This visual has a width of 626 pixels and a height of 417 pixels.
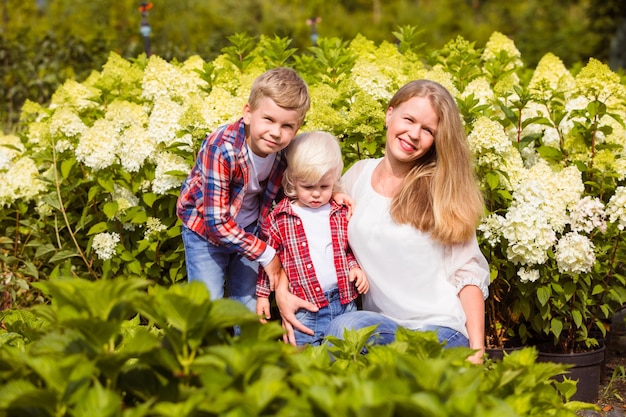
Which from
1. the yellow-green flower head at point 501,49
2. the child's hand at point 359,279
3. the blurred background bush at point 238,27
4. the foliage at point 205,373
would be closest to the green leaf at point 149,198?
the child's hand at point 359,279

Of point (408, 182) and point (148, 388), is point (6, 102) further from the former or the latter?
point (148, 388)

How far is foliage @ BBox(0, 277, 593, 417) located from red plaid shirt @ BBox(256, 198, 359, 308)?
1244 millimetres

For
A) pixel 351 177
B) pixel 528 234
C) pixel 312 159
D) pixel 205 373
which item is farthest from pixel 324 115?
pixel 205 373

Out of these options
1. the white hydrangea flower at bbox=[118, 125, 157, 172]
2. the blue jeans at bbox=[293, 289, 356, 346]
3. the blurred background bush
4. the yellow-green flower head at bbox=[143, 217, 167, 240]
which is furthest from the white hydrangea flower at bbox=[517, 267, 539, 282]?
the blurred background bush

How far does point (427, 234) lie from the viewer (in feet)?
9.96

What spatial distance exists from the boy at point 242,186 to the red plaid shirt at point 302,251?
67mm

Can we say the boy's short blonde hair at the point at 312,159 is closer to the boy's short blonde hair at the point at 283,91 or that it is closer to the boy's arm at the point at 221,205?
the boy's short blonde hair at the point at 283,91

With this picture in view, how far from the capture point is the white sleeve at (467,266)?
9.95ft

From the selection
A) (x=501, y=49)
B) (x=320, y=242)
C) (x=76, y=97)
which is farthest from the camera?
(x=501, y=49)

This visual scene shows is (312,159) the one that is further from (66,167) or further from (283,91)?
(66,167)

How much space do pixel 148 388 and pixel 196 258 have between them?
1.59 meters

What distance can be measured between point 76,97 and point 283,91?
1.90 meters

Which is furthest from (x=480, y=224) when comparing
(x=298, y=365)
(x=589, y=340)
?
(x=298, y=365)

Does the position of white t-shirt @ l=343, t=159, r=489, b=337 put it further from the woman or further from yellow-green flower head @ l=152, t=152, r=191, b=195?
yellow-green flower head @ l=152, t=152, r=191, b=195
